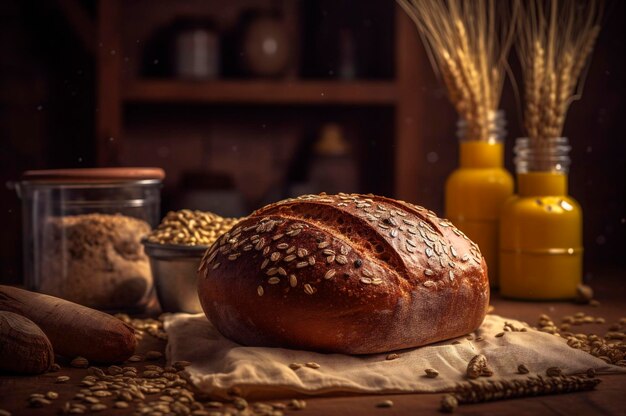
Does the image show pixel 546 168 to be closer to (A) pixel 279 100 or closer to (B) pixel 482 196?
(B) pixel 482 196

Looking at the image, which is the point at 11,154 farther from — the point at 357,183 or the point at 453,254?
the point at 453,254

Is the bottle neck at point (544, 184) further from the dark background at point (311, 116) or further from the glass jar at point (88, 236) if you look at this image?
the glass jar at point (88, 236)

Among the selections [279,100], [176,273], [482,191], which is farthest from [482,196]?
[176,273]

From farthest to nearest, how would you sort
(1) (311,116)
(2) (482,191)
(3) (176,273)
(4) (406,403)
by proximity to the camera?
(1) (311,116), (2) (482,191), (3) (176,273), (4) (406,403)

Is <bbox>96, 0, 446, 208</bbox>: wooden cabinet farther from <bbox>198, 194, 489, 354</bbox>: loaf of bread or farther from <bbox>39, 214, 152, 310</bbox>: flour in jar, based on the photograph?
<bbox>198, 194, 489, 354</bbox>: loaf of bread

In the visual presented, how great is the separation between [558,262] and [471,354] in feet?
2.14

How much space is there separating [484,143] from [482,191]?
12cm

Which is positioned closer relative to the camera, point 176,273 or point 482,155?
point 176,273

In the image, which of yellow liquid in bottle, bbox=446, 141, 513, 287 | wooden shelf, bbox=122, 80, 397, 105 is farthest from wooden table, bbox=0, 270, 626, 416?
wooden shelf, bbox=122, 80, 397, 105

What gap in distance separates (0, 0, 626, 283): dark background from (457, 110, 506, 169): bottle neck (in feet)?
1.48

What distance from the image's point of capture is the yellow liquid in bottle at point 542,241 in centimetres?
190

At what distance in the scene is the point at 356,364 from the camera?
4.17 feet

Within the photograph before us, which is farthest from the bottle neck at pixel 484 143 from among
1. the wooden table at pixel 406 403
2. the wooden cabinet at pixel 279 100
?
the wooden table at pixel 406 403

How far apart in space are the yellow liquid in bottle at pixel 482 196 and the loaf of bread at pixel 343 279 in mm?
568
